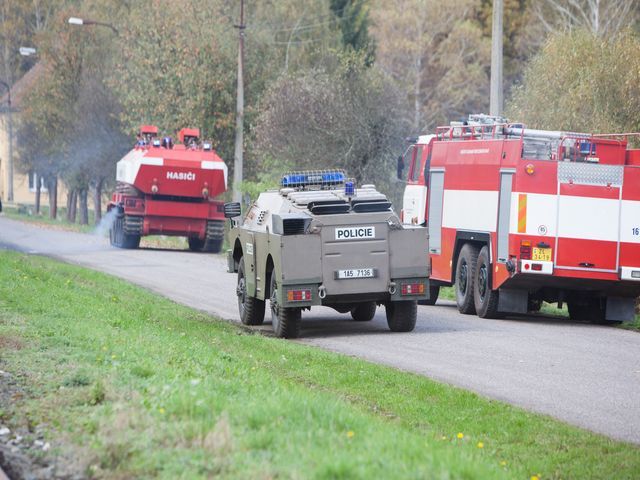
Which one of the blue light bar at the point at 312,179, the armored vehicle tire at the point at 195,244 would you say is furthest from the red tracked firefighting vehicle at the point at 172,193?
the blue light bar at the point at 312,179

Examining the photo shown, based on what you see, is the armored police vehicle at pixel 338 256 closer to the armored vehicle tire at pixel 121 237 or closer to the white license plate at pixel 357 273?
the white license plate at pixel 357 273

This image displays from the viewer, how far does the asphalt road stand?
11.2 metres

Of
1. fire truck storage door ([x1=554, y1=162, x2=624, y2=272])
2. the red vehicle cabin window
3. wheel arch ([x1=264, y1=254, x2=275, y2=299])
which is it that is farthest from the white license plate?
the red vehicle cabin window

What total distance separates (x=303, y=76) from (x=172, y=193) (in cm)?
891

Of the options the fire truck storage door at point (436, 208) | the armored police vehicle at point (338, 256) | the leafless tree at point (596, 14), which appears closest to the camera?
the armored police vehicle at point (338, 256)

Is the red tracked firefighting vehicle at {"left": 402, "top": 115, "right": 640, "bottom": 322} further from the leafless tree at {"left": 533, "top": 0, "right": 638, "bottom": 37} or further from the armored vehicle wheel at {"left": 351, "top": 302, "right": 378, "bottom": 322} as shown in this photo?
the leafless tree at {"left": 533, "top": 0, "right": 638, "bottom": 37}

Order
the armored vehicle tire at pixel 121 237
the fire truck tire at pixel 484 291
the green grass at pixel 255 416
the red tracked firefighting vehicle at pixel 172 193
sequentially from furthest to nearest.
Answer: the armored vehicle tire at pixel 121 237, the red tracked firefighting vehicle at pixel 172 193, the fire truck tire at pixel 484 291, the green grass at pixel 255 416

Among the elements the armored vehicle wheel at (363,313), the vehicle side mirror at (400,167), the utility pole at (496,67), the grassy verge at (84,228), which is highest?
the utility pole at (496,67)

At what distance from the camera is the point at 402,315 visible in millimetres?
17062

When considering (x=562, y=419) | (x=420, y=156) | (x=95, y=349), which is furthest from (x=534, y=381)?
(x=420, y=156)

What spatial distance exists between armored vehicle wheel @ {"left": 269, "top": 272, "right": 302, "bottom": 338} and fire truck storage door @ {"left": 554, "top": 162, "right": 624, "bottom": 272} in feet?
14.2

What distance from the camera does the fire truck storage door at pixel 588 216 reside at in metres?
18.5

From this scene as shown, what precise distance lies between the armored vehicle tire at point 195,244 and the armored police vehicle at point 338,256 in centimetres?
2227

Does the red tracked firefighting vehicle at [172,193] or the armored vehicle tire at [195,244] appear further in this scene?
the armored vehicle tire at [195,244]
